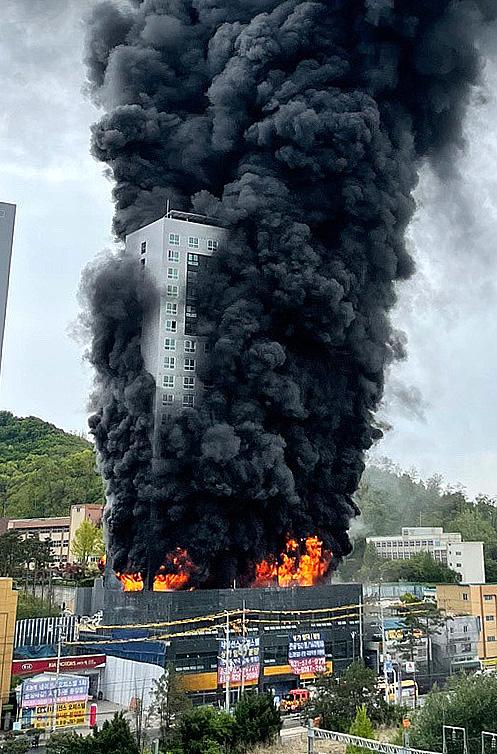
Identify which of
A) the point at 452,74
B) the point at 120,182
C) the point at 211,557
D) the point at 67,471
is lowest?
the point at 211,557

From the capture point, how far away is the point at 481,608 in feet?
141

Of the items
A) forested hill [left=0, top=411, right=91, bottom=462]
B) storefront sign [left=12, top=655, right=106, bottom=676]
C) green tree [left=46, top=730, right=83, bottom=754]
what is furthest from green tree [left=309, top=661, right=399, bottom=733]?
forested hill [left=0, top=411, right=91, bottom=462]

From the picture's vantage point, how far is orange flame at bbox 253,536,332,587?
38.7 metres

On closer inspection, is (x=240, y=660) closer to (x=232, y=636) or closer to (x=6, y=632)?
(x=232, y=636)

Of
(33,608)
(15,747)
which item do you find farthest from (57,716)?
(33,608)

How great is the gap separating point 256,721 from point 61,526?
4846 cm

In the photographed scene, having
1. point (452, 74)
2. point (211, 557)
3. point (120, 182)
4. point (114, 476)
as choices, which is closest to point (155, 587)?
point (211, 557)

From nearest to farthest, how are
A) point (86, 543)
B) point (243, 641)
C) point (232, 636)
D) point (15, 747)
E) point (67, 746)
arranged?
point (67, 746) < point (15, 747) < point (243, 641) < point (232, 636) < point (86, 543)

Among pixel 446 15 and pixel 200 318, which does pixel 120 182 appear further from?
pixel 446 15

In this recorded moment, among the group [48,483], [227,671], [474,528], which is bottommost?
[227,671]

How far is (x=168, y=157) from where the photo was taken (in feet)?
138

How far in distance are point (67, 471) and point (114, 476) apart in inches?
1528

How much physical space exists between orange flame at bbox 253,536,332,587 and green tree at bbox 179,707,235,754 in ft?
45.9

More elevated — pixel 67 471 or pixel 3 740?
pixel 67 471
